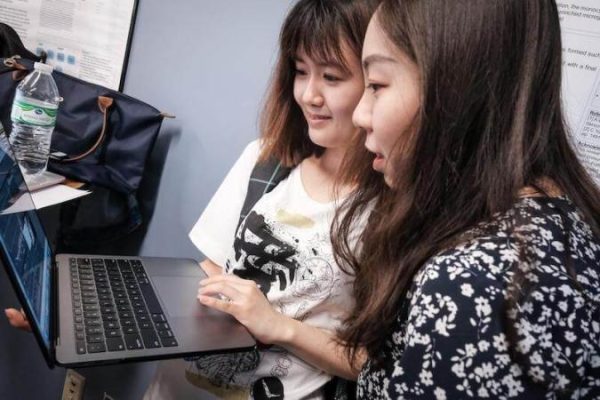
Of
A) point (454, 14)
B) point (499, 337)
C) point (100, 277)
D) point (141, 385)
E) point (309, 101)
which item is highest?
point (454, 14)

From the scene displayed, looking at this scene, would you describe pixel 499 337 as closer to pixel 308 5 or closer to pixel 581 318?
pixel 581 318

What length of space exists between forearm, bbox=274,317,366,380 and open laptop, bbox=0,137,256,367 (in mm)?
67

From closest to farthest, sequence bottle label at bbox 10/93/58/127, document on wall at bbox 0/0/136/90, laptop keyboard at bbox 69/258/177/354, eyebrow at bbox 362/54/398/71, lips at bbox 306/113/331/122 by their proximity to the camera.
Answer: eyebrow at bbox 362/54/398/71 → laptop keyboard at bbox 69/258/177/354 → lips at bbox 306/113/331/122 → bottle label at bbox 10/93/58/127 → document on wall at bbox 0/0/136/90

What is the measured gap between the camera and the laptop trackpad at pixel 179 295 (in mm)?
799

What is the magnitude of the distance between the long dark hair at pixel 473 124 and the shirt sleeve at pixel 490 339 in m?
0.07

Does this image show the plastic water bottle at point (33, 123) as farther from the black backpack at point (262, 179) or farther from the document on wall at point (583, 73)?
the document on wall at point (583, 73)

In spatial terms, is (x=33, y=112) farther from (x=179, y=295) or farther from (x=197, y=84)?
(x=179, y=295)

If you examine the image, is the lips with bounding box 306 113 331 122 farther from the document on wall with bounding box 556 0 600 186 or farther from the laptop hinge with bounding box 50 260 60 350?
the laptop hinge with bounding box 50 260 60 350

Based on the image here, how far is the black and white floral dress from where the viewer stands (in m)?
0.42

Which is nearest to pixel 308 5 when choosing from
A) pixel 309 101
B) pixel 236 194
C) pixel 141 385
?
pixel 309 101

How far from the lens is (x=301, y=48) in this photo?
2.91 ft

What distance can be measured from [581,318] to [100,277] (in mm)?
772

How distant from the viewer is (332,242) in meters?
0.78

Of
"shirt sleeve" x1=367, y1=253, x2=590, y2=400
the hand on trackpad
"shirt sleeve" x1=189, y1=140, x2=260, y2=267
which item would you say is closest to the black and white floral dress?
"shirt sleeve" x1=367, y1=253, x2=590, y2=400
